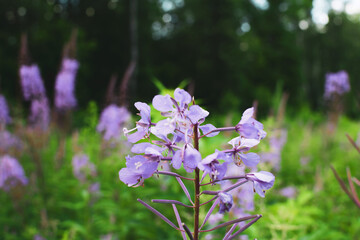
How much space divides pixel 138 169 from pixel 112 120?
2426mm

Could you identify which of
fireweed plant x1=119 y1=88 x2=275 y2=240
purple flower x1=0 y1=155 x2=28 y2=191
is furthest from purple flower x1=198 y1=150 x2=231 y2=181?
purple flower x1=0 y1=155 x2=28 y2=191

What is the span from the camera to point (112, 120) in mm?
3250

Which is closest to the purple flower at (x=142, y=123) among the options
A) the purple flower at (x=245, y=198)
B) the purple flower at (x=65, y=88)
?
the purple flower at (x=245, y=198)

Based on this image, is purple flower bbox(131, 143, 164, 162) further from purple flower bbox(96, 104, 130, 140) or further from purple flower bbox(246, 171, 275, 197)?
purple flower bbox(96, 104, 130, 140)

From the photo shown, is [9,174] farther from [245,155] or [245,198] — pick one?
[245,155]

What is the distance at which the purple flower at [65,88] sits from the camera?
13.9 ft

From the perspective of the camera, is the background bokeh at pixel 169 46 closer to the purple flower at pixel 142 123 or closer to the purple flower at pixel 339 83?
the purple flower at pixel 339 83

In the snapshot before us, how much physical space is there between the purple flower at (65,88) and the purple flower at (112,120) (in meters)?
1.09

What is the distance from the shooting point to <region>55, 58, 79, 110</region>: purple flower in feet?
13.9

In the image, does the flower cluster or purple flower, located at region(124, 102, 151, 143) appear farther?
the flower cluster

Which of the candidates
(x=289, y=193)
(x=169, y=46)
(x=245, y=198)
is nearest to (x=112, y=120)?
(x=245, y=198)

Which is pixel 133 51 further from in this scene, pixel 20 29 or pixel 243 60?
pixel 243 60

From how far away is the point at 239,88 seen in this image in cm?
1991

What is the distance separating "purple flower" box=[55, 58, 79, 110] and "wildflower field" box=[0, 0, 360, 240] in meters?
0.02
